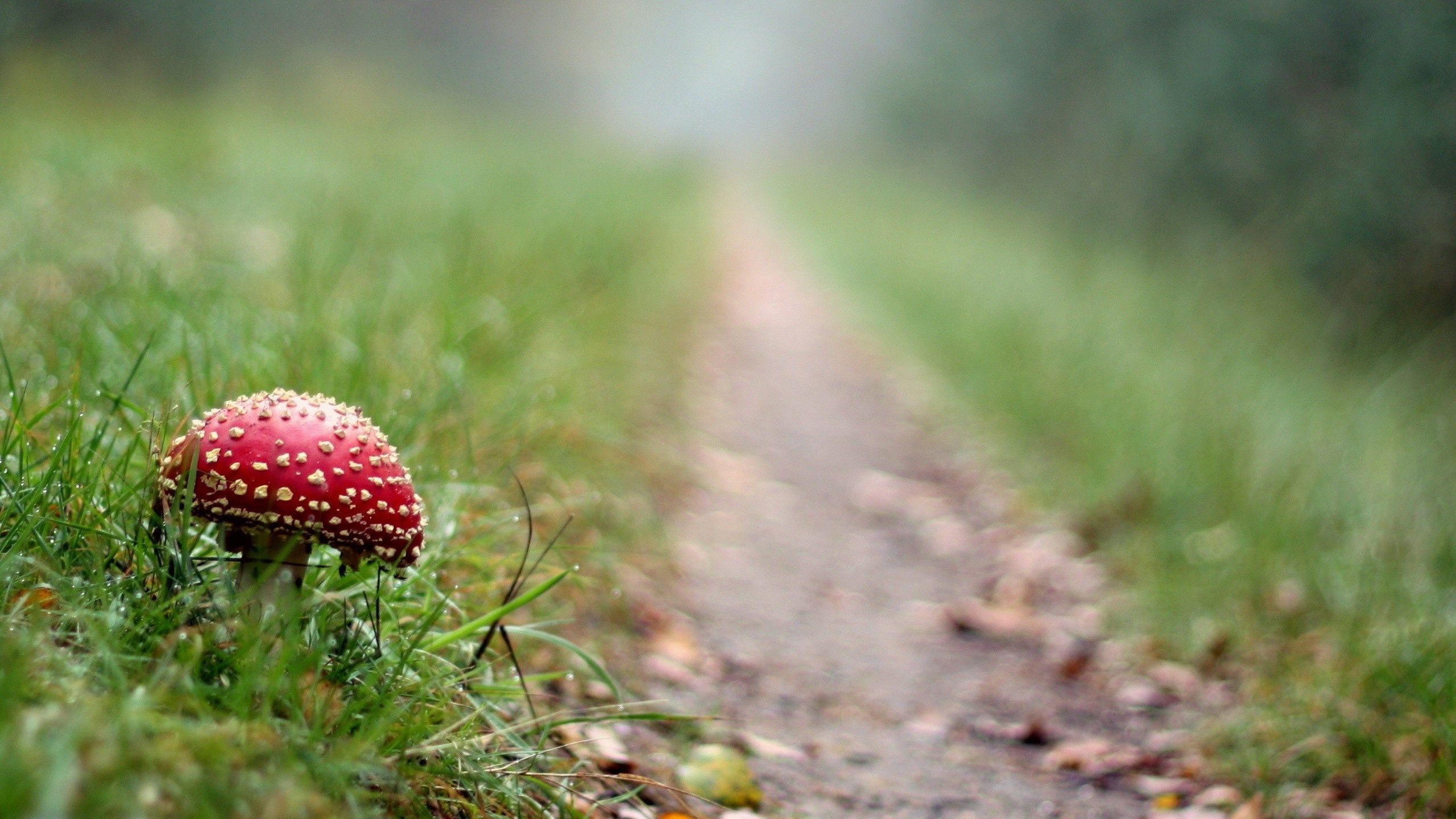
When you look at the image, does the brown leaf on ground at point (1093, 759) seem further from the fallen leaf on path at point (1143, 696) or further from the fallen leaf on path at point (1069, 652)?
the fallen leaf on path at point (1069, 652)

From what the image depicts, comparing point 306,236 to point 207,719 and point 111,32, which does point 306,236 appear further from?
point 111,32

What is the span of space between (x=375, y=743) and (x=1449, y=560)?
2.93 metres

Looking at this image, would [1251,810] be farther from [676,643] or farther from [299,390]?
[299,390]

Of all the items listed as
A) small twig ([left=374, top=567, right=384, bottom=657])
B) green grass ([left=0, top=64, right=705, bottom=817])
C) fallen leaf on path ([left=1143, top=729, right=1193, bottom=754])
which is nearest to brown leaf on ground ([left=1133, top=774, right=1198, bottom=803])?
fallen leaf on path ([left=1143, top=729, right=1193, bottom=754])

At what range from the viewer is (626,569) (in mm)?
2928

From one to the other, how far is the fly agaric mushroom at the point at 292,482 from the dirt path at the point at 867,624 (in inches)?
39.6

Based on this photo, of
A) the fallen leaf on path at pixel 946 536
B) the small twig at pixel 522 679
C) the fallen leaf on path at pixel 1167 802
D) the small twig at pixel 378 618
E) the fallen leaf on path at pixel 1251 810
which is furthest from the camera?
the fallen leaf on path at pixel 946 536

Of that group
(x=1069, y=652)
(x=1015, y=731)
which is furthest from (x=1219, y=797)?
(x=1069, y=652)

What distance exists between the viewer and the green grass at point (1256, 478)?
7.54 ft

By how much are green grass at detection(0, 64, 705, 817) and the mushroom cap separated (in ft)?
0.36

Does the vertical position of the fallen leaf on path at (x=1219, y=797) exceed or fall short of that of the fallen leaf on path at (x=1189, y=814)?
it exceeds it

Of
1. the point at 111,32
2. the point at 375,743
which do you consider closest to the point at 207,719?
the point at 375,743

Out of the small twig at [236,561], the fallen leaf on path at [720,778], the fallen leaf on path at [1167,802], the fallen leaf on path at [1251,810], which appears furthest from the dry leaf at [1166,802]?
the small twig at [236,561]

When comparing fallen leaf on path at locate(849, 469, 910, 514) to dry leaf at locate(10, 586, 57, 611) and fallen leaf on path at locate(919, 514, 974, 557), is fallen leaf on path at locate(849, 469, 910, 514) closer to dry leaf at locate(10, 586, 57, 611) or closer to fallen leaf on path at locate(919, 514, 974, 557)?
fallen leaf on path at locate(919, 514, 974, 557)
